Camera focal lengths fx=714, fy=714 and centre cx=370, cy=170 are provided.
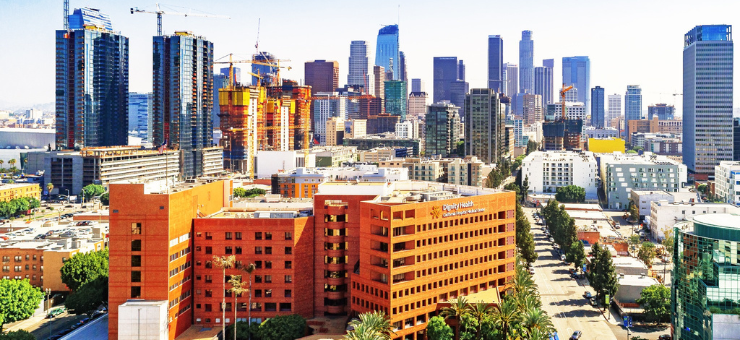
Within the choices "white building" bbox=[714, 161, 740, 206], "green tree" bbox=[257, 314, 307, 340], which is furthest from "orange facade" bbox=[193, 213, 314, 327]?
"white building" bbox=[714, 161, 740, 206]

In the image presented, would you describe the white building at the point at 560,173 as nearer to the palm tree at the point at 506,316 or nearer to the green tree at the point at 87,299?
the palm tree at the point at 506,316

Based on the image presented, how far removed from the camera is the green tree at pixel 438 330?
67.6 metres

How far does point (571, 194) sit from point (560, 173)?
14.4 meters

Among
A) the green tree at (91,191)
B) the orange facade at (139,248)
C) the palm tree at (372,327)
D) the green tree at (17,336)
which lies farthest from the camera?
the green tree at (91,191)

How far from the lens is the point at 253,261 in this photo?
74188mm

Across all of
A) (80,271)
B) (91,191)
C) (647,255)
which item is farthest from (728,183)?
(91,191)

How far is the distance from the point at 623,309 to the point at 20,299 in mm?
71244

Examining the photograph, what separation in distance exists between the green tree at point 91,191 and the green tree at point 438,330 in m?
129

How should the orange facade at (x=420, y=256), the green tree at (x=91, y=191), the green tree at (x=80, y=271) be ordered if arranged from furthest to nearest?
the green tree at (x=91, y=191), the green tree at (x=80, y=271), the orange facade at (x=420, y=256)

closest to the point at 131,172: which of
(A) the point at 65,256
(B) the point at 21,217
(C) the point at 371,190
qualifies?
(B) the point at 21,217

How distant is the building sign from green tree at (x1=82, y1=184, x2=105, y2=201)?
12539 cm

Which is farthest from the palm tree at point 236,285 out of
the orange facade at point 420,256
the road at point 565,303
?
the road at point 565,303

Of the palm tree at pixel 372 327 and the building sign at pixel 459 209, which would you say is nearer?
the palm tree at pixel 372 327

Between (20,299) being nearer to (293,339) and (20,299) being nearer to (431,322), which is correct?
(293,339)
